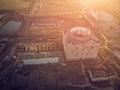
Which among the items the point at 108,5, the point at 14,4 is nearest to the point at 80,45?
the point at 108,5

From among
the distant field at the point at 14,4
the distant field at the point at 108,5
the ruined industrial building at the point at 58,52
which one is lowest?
the ruined industrial building at the point at 58,52

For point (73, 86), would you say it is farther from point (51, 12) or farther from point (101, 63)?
point (51, 12)

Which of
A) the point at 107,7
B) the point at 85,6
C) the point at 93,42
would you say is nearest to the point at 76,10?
the point at 85,6

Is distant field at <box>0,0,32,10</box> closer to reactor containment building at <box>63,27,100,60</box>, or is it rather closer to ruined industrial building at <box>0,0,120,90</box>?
ruined industrial building at <box>0,0,120,90</box>

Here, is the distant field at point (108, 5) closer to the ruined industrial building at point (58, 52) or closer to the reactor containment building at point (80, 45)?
the ruined industrial building at point (58, 52)

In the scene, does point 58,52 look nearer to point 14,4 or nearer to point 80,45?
point 80,45

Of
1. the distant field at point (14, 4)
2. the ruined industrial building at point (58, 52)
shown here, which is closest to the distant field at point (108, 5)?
the ruined industrial building at point (58, 52)

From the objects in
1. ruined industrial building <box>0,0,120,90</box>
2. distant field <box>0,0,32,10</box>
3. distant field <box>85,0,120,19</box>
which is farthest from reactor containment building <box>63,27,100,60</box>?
distant field <box>0,0,32,10</box>
